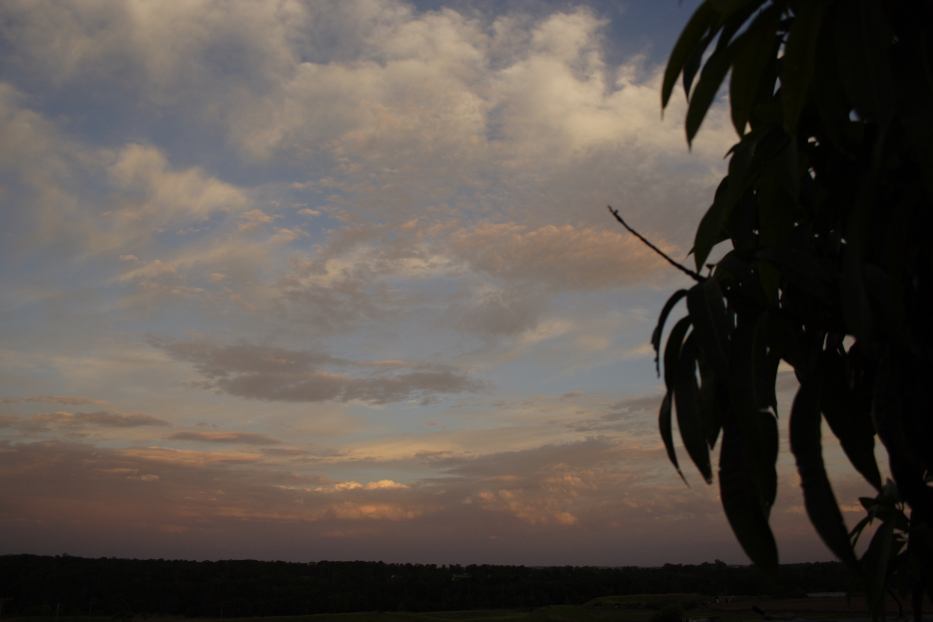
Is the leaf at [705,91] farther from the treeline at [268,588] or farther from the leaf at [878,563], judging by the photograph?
the treeline at [268,588]

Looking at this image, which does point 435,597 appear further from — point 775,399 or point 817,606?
point 775,399

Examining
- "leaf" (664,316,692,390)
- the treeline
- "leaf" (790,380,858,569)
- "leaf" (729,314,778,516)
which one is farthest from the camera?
the treeline

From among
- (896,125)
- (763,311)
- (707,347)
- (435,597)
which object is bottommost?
(435,597)

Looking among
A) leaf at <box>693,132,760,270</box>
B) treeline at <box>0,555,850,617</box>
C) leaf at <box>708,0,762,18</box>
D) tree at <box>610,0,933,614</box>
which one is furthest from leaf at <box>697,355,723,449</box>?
treeline at <box>0,555,850,617</box>

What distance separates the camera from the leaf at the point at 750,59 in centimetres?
191

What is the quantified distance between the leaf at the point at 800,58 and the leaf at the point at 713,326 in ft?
1.38

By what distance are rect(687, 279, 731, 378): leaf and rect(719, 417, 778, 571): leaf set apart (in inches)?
8.3

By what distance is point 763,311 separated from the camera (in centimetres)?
199

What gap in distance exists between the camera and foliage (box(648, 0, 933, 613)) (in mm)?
1726

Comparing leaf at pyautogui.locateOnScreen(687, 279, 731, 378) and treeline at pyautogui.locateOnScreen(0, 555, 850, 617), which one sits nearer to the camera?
leaf at pyautogui.locateOnScreen(687, 279, 731, 378)

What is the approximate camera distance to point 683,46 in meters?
2.01

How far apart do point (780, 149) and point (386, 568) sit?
3966 inches

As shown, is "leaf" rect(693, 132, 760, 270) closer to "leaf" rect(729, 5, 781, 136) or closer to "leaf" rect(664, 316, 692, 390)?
"leaf" rect(729, 5, 781, 136)

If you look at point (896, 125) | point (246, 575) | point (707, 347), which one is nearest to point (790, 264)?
point (707, 347)
